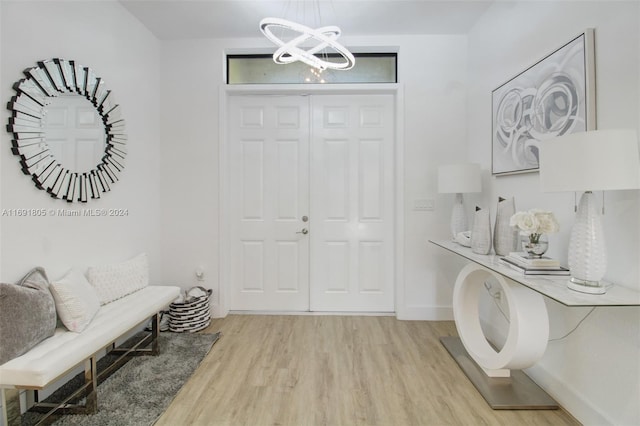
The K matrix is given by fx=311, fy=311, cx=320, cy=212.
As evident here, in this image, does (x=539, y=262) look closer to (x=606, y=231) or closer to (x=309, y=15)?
(x=606, y=231)

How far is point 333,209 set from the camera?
10.7 ft

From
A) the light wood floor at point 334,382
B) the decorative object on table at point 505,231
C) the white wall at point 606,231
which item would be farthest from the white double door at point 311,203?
the white wall at point 606,231

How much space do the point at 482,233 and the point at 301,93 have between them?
217 cm

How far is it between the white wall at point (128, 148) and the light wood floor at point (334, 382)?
1.17 metres

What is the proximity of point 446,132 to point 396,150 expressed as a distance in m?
0.52

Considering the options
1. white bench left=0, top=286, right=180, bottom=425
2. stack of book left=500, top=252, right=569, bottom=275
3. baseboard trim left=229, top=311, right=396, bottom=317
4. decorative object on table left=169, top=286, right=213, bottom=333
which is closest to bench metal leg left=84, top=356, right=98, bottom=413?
white bench left=0, top=286, right=180, bottom=425

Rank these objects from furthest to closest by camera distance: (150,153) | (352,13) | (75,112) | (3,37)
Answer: (150,153), (352,13), (75,112), (3,37)

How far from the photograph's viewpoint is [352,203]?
326 centimetres

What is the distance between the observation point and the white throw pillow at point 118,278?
86.3 inches

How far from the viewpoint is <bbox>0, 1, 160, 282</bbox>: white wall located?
170cm

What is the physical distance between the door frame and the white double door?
66 mm

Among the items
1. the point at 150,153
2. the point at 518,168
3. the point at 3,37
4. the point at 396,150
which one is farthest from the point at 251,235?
the point at 518,168

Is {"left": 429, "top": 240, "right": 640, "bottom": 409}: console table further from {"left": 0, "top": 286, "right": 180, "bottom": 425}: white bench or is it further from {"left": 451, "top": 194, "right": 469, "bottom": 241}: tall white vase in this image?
{"left": 0, "top": 286, "right": 180, "bottom": 425}: white bench

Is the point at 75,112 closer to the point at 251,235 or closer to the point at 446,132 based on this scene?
the point at 251,235
